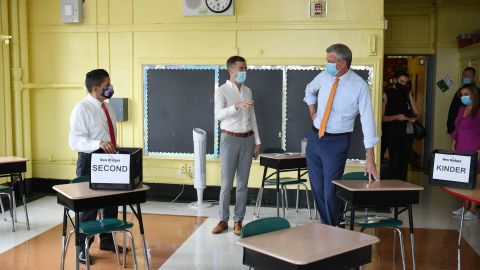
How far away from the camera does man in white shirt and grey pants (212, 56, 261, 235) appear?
4.66 metres

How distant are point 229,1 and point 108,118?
2.66 m

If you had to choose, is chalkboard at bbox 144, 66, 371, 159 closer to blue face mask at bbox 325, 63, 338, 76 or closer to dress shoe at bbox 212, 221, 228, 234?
dress shoe at bbox 212, 221, 228, 234

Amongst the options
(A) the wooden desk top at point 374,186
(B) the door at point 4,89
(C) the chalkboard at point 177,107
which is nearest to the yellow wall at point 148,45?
(C) the chalkboard at point 177,107

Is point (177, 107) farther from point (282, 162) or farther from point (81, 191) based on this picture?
point (81, 191)

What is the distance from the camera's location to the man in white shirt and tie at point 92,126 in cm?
→ 394

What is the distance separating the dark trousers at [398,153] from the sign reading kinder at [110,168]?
4582mm

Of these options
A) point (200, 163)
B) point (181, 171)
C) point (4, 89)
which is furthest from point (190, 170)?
point (4, 89)

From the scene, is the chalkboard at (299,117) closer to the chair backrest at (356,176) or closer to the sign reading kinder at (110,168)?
the chair backrest at (356,176)

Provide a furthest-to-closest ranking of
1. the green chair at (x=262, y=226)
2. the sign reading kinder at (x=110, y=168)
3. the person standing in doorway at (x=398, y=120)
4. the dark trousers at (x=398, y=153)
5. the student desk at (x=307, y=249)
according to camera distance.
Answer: the dark trousers at (x=398, y=153), the person standing in doorway at (x=398, y=120), the sign reading kinder at (x=110, y=168), the green chair at (x=262, y=226), the student desk at (x=307, y=249)

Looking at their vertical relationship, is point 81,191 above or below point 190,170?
above

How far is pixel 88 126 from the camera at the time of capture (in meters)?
4.03

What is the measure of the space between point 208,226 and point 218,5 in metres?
2.80

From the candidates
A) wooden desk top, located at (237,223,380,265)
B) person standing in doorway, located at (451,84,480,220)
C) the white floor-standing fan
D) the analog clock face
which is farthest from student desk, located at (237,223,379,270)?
the analog clock face

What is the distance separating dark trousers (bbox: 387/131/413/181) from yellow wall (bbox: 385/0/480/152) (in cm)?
182
